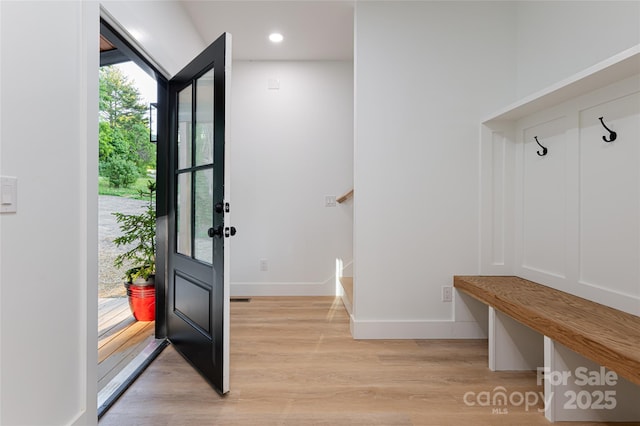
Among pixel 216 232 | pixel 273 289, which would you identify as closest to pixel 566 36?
pixel 216 232

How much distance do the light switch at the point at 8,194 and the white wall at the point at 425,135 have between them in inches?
72.4

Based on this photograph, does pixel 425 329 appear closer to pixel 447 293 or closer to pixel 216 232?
pixel 447 293

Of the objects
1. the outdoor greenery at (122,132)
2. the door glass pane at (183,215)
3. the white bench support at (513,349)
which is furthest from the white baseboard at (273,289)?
the white bench support at (513,349)

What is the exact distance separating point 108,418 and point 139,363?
47 centimetres

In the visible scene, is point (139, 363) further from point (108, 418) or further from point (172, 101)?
point (172, 101)

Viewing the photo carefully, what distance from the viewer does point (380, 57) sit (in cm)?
235

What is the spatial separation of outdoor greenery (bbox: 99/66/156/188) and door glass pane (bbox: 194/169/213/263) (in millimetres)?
1759

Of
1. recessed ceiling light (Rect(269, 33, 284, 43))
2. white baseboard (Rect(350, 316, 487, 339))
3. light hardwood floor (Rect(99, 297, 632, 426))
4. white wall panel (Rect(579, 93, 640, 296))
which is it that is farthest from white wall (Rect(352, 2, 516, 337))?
recessed ceiling light (Rect(269, 33, 284, 43))

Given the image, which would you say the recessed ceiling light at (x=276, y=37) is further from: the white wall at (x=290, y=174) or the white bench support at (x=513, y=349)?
the white bench support at (x=513, y=349)

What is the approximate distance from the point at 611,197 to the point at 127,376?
275cm

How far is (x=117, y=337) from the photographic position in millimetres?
2326

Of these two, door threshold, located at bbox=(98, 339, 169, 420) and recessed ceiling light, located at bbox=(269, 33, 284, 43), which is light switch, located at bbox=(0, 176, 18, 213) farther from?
recessed ceiling light, located at bbox=(269, 33, 284, 43)

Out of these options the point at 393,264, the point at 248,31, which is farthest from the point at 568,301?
the point at 248,31

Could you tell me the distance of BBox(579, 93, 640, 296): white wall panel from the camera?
1.49m
